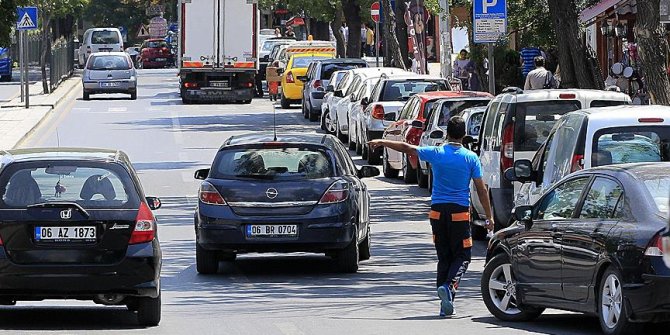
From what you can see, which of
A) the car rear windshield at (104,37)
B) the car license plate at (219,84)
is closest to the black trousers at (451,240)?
the car license plate at (219,84)

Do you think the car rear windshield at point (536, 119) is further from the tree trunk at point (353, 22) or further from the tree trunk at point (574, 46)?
the tree trunk at point (353, 22)

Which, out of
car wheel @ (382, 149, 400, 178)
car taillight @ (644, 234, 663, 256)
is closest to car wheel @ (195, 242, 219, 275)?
car taillight @ (644, 234, 663, 256)

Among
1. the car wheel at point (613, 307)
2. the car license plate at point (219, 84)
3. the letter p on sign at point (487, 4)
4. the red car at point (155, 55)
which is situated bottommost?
the car wheel at point (613, 307)

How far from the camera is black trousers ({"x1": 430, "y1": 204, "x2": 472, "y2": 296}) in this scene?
13.8 metres

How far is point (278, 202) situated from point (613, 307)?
5644 millimetres

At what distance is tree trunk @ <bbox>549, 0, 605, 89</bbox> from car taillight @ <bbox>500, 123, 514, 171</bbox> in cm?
780

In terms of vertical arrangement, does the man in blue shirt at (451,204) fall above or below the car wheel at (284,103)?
below

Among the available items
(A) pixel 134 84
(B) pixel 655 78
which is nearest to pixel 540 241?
(B) pixel 655 78

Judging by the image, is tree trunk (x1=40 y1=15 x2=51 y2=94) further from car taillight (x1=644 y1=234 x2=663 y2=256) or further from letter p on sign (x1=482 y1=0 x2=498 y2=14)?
car taillight (x1=644 y1=234 x2=663 y2=256)

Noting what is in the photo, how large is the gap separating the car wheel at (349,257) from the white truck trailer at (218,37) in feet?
110

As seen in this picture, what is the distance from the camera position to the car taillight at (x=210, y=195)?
16.8 meters

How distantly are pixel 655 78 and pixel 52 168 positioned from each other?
11.1 metres

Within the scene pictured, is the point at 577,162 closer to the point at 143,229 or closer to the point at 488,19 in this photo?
the point at 143,229

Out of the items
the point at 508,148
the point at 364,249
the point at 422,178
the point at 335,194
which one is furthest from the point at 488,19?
the point at 335,194
